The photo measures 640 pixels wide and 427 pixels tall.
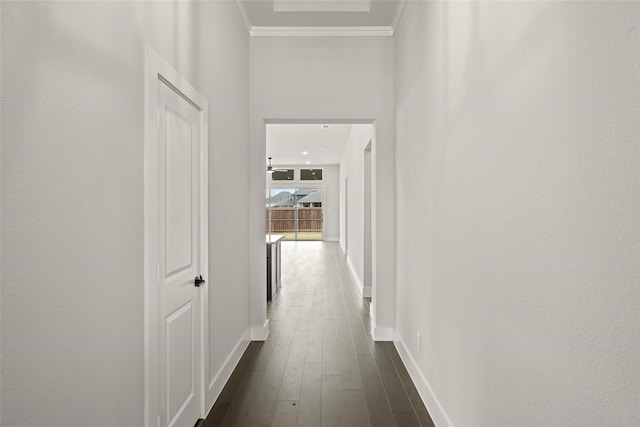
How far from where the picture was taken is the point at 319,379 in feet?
9.64

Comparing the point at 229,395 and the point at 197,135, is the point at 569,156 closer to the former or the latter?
the point at 197,135

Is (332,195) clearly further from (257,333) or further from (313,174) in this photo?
(257,333)

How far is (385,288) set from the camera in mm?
3836

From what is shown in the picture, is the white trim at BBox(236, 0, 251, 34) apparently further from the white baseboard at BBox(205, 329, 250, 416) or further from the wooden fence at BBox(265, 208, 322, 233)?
the wooden fence at BBox(265, 208, 322, 233)

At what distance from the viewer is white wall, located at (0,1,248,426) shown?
968mm

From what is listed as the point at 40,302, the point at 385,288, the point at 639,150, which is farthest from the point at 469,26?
the point at 385,288

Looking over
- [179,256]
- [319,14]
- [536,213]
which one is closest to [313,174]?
[319,14]

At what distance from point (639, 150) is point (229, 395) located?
2.72 metres

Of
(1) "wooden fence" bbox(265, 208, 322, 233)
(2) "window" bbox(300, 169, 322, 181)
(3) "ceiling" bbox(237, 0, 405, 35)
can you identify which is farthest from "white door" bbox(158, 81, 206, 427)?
(1) "wooden fence" bbox(265, 208, 322, 233)

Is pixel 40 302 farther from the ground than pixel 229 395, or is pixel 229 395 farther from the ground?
pixel 40 302

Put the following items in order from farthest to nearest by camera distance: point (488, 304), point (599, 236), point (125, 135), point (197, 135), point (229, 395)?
point (229, 395)
point (197, 135)
point (488, 304)
point (125, 135)
point (599, 236)

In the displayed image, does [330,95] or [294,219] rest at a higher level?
[330,95]

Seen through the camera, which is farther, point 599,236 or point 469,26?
point 469,26

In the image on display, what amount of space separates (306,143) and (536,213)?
861 cm
